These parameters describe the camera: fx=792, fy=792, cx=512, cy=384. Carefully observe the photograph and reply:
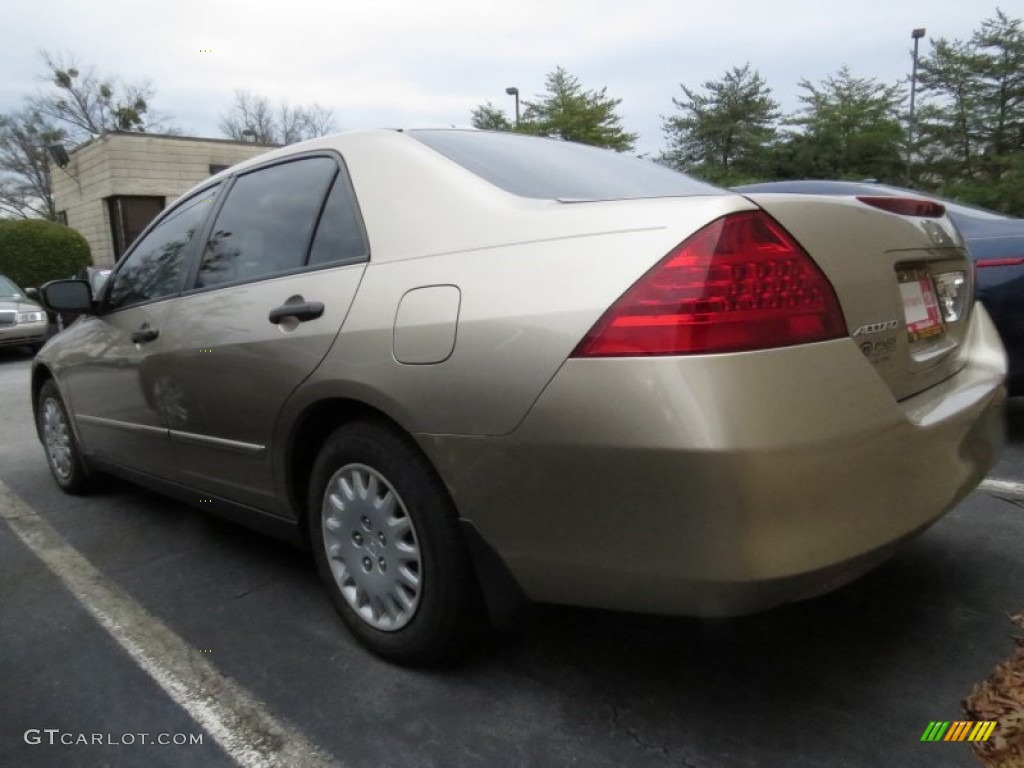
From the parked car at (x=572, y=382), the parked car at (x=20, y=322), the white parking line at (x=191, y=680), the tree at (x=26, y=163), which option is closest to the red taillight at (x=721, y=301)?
the parked car at (x=572, y=382)

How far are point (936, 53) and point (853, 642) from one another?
2636cm

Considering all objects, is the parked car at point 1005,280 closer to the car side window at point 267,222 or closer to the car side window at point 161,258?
the car side window at point 267,222

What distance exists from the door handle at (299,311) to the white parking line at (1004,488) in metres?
2.83

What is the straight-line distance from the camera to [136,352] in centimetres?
327

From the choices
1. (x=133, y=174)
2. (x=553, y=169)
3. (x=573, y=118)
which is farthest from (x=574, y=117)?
(x=553, y=169)

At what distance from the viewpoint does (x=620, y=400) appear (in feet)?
5.29

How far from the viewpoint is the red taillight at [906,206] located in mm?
2080

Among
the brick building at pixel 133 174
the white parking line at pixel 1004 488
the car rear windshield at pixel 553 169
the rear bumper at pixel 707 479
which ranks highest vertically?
the brick building at pixel 133 174

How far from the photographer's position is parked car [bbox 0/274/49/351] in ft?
37.3

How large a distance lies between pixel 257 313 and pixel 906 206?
197cm

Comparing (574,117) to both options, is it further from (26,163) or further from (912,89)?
(26,163)

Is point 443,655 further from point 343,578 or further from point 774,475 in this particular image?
point 774,475

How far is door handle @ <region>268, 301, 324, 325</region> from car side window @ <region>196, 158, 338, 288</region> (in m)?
0.19

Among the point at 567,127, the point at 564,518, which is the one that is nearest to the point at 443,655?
the point at 564,518
